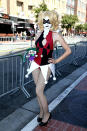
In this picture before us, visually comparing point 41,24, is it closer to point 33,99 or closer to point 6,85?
point 33,99

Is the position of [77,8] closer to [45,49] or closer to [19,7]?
[19,7]

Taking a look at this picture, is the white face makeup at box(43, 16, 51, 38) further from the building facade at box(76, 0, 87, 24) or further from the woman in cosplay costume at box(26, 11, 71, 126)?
the building facade at box(76, 0, 87, 24)

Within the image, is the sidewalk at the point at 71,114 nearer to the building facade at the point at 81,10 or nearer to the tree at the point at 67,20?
the tree at the point at 67,20

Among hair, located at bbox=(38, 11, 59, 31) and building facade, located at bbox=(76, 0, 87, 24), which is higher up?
building facade, located at bbox=(76, 0, 87, 24)

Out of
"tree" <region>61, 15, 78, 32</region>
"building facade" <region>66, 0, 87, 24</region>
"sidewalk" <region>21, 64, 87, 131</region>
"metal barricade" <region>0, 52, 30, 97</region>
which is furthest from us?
"building facade" <region>66, 0, 87, 24</region>

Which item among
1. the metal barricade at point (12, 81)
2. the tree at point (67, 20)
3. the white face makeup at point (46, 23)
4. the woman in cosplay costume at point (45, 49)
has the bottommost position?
the metal barricade at point (12, 81)

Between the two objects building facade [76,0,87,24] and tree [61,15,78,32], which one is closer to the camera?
tree [61,15,78,32]

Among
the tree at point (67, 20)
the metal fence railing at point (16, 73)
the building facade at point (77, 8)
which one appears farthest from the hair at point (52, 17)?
the building facade at point (77, 8)

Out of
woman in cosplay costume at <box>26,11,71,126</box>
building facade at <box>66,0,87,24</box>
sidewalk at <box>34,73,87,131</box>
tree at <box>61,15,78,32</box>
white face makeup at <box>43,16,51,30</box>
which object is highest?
building facade at <box>66,0,87,24</box>

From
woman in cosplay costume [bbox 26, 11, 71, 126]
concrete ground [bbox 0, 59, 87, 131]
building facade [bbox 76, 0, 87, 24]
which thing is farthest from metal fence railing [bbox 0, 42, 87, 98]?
building facade [bbox 76, 0, 87, 24]

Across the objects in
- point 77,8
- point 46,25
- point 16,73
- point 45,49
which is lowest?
point 16,73

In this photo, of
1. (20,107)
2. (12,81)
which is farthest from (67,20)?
(20,107)

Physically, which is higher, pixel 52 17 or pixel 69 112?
pixel 52 17

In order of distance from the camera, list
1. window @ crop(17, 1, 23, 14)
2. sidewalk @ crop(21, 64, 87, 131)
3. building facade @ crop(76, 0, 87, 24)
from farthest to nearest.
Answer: building facade @ crop(76, 0, 87, 24) < window @ crop(17, 1, 23, 14) < sidewalk @ crop(21, 64, 87, 131)
